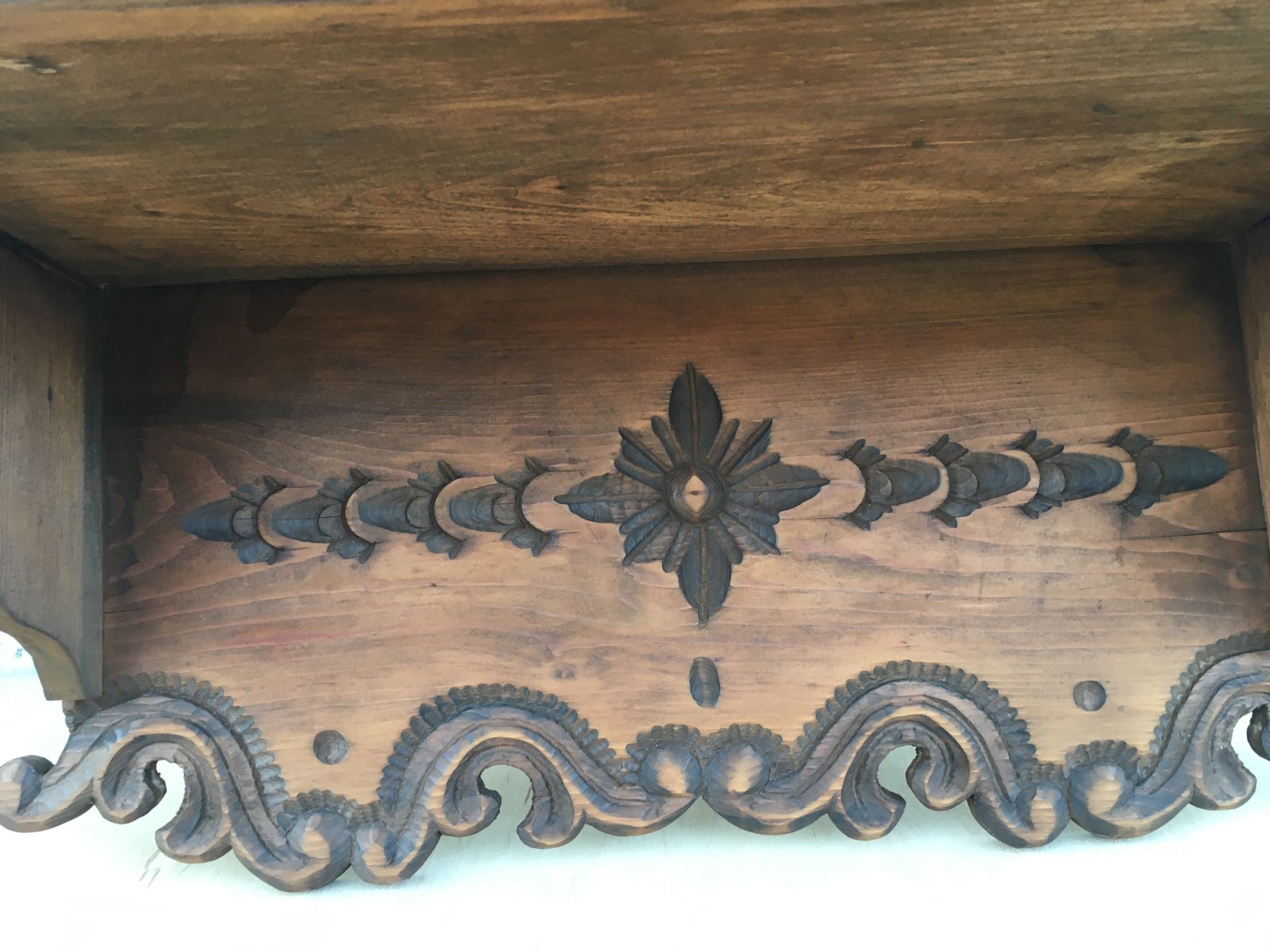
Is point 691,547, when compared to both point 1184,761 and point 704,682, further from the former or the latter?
point 1184,761

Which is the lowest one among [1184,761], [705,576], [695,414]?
[1184,761]

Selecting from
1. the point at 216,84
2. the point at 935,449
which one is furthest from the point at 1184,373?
the point at 216,84

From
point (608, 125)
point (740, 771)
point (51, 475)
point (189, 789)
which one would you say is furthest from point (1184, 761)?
point (51, 475)

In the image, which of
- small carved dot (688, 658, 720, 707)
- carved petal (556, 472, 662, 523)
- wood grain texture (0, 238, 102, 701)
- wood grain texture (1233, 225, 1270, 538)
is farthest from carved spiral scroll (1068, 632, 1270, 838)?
wood grain texture (0, 238, 102, 701)

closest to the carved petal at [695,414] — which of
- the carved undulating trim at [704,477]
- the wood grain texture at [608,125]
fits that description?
the carved undulating trim at [704,477]

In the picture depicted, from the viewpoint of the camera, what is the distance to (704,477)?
655 millimetres

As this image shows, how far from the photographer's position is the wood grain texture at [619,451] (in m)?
0.64

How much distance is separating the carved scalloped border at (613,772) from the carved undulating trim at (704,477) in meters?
0.13

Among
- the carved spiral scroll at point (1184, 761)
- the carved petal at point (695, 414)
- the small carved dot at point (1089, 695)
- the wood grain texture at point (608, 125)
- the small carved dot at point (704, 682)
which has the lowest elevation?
the carved spiral scroll at point (1184, 761)

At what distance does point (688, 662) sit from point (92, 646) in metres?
0.44

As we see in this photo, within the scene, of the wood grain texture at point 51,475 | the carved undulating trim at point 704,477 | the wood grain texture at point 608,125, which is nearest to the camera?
the wood grain texture at point 608,125

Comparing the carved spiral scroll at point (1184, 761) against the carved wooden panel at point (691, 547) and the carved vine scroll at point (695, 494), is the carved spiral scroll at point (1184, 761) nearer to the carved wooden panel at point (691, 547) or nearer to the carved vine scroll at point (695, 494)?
the carved wooden panel at point (691, 547)

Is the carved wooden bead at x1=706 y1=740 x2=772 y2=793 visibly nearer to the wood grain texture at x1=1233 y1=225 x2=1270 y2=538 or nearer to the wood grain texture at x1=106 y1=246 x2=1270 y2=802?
the wood grain texture at x1=106 y1=246 x2=1270 y2=802

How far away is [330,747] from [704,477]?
346mm
